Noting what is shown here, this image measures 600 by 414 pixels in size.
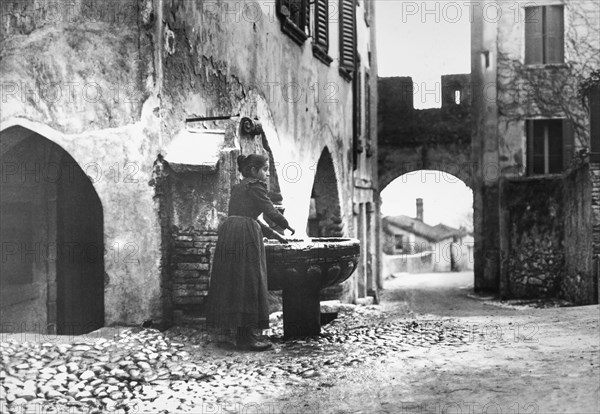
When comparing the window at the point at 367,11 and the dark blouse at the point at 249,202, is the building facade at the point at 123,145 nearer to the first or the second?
the dark blouse at the point at 249,202

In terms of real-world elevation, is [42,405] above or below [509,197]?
below

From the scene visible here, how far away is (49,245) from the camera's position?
8312mm

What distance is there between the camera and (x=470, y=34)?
1777 centimetres

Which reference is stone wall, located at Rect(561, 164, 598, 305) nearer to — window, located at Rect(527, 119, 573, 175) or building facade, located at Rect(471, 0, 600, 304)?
building facade, located at Rect(471, 0, 600, 304)

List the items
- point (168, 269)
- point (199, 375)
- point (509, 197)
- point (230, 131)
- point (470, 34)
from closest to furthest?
point (199, 375)
point (168, 269)
point (230, 131)
point (509, 197)
point (470, 34)

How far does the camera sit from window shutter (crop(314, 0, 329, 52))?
40.4ft

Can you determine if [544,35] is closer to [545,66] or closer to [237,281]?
[545,66]

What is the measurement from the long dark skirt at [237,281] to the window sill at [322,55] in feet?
20.4

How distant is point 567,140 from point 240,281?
12176 millimetres

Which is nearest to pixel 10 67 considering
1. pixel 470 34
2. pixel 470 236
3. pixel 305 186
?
pixel 305 186

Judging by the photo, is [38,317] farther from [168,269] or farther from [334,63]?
[334,63]

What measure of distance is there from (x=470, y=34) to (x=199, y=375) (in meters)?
14.1

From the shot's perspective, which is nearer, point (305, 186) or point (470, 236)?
point (305, 186)

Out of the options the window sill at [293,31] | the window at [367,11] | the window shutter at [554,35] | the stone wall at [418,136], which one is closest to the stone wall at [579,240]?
the window shutter at [554,35]
